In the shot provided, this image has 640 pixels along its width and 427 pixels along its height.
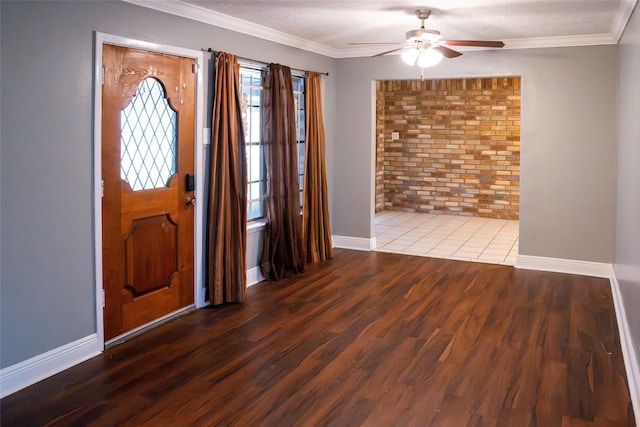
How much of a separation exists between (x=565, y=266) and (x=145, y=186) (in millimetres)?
4271

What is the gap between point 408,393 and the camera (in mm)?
3084

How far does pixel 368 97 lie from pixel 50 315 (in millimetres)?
4464

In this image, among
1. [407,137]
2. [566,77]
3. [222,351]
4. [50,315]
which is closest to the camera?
[50,315]

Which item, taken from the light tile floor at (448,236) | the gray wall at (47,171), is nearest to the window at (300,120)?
the light tile floor at (448,236)

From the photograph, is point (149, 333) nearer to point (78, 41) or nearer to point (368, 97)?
point (78, 41)

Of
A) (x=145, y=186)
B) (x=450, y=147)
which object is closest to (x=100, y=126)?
(x=145, y=186)

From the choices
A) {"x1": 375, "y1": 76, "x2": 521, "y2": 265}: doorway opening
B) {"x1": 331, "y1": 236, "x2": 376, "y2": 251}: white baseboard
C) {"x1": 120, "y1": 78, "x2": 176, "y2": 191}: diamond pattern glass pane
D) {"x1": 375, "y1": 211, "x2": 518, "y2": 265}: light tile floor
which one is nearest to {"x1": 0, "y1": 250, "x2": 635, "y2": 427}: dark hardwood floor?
{"x1": 120, "y1": 78, "x2": 176, "y2": 191}: diamond pattern glass pane

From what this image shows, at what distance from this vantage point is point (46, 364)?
3.24 m

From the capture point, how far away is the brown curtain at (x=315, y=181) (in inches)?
239

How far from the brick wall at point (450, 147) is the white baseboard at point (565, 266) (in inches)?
137

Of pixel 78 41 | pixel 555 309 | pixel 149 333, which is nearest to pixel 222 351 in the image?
pixel 149 333

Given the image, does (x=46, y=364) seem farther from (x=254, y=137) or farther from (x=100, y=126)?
(x=254, y=137)

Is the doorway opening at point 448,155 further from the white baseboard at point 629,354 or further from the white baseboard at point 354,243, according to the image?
the white baseboard at point 629,354

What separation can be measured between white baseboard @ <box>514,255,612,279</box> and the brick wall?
11.4 ft
